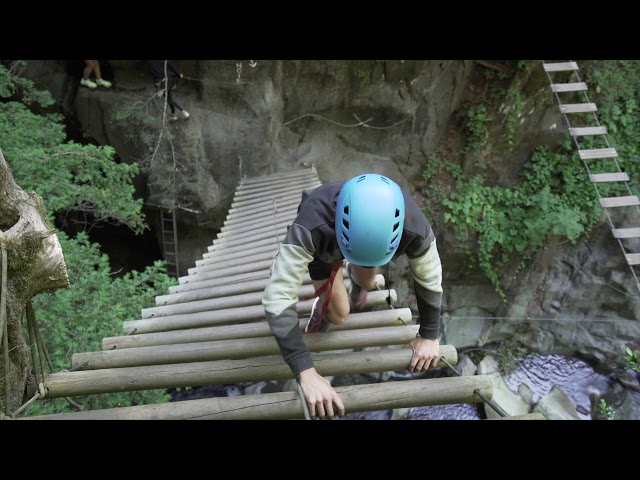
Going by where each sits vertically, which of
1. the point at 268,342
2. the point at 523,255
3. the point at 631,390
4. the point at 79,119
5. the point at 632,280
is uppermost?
the point at 79,119

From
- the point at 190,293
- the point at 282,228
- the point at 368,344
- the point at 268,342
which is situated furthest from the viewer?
the point at 282,228

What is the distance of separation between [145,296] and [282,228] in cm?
153

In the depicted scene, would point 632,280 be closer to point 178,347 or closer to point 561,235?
point 561,235

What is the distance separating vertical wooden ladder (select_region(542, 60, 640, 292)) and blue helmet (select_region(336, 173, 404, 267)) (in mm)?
5487

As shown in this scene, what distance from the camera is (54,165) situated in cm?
381

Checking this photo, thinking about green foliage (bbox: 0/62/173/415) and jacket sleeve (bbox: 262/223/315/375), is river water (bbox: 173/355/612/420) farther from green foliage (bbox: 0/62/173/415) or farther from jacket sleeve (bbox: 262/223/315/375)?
jacket sleeve (bbox: 262/223/315/375)

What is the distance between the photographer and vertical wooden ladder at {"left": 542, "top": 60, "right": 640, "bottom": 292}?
5.91 metres

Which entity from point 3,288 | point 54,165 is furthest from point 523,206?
point 3,288

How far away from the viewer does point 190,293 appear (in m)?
3.21

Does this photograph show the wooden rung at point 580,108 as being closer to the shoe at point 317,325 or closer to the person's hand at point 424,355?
the person's hand at point 424,355

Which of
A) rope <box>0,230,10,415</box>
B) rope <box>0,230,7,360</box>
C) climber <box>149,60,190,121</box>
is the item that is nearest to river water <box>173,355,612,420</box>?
climber <box>149,60,190,121</box>

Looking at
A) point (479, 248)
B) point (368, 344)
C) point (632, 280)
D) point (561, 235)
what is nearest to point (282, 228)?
point (368, 344)

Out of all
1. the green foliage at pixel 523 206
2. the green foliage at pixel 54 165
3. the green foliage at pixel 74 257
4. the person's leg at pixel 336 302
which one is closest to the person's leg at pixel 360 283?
the person's leg at pixel 336 302

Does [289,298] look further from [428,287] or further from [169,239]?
[169,239]
